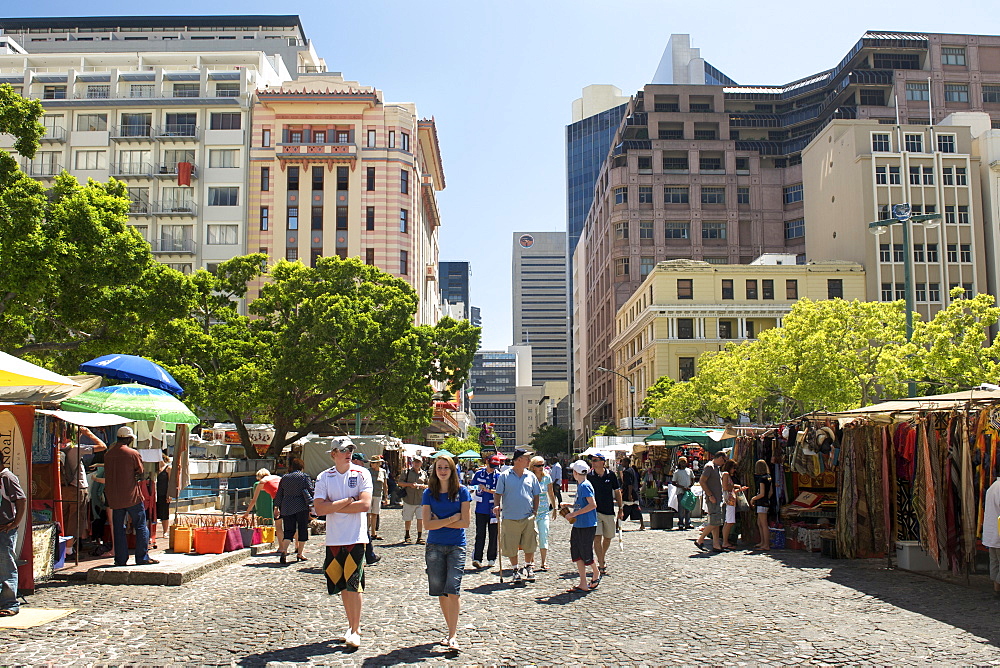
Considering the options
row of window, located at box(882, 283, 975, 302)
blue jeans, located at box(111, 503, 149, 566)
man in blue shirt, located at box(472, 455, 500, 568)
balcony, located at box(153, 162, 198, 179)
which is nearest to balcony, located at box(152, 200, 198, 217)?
balcony, located at box(153, 162, 198, 179)

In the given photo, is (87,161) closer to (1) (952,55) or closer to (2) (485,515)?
(2) (485,515)

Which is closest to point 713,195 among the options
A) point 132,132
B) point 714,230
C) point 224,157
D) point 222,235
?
point 714,230

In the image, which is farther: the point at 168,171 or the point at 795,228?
the point at 795,228

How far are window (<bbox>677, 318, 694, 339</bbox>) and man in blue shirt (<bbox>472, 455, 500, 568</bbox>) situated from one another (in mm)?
50117

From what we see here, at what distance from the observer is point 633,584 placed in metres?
11.8

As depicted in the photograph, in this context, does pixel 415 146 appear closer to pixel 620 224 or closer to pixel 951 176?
pixel 620 224

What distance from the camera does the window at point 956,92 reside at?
80.0 meters

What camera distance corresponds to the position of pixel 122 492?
11312mm

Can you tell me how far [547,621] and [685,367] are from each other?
5495 centimetres

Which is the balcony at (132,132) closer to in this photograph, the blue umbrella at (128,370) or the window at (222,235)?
the window at (222,235)

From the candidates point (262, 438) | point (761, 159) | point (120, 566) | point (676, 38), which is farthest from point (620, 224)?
point (120, 566)

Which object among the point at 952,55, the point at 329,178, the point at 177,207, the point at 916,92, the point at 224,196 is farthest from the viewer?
the point at 916,92

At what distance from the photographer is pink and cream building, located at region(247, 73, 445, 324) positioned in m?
61.8

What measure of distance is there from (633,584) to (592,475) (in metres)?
1.58
